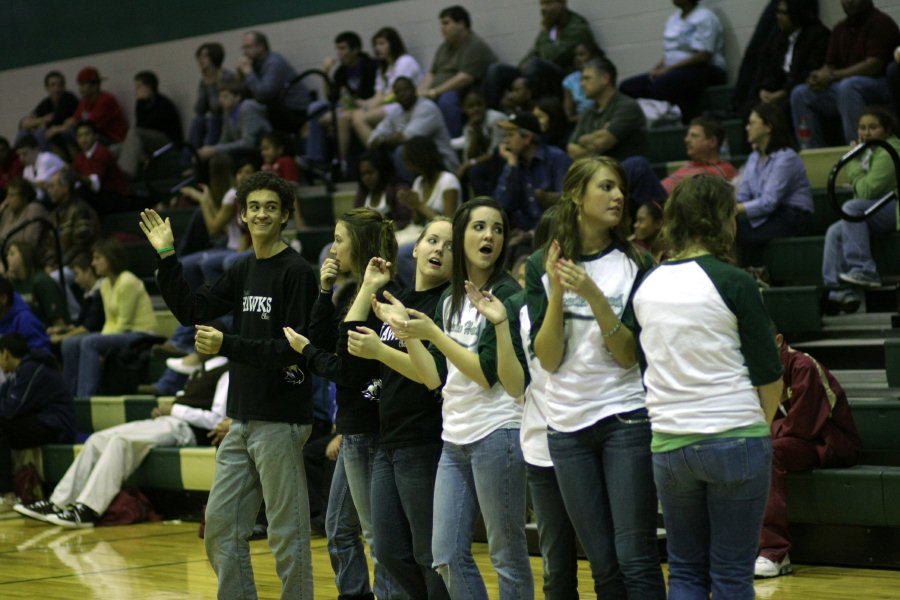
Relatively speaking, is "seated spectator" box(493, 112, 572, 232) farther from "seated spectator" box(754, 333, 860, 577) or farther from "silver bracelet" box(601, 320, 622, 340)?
"silver bracelet" box(601, 320, 622, 340)

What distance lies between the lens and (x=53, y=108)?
12875 millimetres

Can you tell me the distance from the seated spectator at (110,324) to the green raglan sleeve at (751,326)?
6.38 meters

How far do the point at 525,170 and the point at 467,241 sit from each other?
13.5 feet

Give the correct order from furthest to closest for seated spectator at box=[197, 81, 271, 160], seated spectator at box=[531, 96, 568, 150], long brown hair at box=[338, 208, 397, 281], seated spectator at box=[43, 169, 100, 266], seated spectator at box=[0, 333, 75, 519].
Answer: seated spectator at box=[197, 81, 271, 160]
seated spectator at box=[43, 169, 100, 266]
seated spectator at box=[531, 96, 568, 150]
seated spectator at box=[0, 333, 75, 519]
long brown hair at box=[338, 208, 397, 281]

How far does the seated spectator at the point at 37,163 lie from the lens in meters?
11.4

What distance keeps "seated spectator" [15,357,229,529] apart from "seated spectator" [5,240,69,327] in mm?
2205

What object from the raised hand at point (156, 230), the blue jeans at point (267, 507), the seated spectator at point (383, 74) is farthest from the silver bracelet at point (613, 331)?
the seated spectator at point (383, 74)

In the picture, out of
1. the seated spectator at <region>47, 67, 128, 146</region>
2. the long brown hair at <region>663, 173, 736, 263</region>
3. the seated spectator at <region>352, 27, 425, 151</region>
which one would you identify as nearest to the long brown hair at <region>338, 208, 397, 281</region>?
the long brown hair at <region>663, 173, 736, 263</region>

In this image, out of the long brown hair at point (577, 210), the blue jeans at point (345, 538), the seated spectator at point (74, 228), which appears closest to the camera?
the long brown hair at point (577, 210)

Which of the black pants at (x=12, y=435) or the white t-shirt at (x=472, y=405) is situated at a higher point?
the white t-shirt at (x=472, y=405)

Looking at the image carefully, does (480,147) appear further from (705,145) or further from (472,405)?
(472,405)

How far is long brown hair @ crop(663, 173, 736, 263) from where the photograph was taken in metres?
→ 3.00

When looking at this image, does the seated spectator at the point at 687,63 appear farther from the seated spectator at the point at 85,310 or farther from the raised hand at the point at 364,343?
the raised hand at the point at 364,343

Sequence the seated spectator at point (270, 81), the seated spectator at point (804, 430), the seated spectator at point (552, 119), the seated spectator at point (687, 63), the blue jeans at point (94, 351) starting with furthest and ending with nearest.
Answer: the seated spectator at point (270, 81), the seated spectator at point (687, 63), the blue jeans at point (94, 351), the seated spectator at point (552, 119), the seated spectator at point (804, 430)
